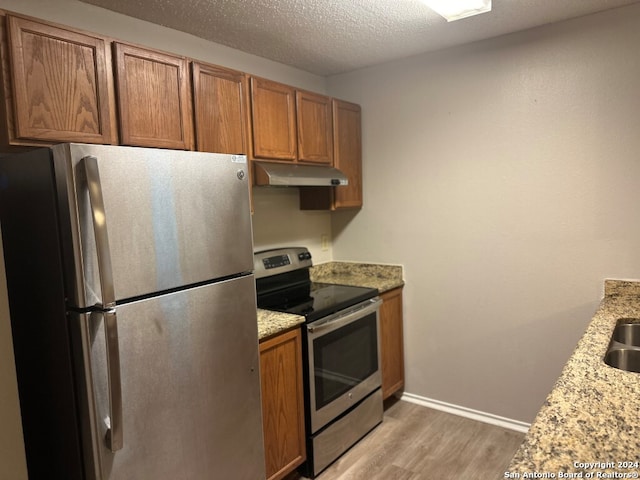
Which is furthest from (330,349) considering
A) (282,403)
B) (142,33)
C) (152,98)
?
(142,33)

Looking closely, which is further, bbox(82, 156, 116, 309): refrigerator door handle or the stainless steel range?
the stainless steel range

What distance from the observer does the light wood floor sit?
7.73 feet

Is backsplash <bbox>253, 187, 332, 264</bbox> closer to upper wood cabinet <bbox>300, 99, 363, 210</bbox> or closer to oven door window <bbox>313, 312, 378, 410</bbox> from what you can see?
upper wood cabinet <bbox>300, 99, 363, 210</bbox>

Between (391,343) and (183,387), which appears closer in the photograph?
(183,387)

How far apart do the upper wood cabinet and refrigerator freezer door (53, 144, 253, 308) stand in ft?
4.11

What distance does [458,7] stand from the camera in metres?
2.05

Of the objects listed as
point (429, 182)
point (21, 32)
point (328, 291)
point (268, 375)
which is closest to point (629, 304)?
point (429, 182)

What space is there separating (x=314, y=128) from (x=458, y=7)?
106 centimetres

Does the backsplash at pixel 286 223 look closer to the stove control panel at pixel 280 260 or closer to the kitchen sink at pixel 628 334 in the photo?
the stove control panel at pixel 280 260

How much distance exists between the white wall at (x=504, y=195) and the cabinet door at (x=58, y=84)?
195cm

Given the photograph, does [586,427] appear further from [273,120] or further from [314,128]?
[314,128]

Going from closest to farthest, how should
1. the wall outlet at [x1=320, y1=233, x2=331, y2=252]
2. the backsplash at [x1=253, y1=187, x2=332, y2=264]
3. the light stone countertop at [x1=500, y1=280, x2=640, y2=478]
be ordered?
1. the light stone countertop at [x1=500, y1=280, x2=640, y2=478]
2. the backsplash at [x1=253, y1=187, x2=332, y2=264]
3. the wall outlet at [x1=320, y1=233, x2=331, y2=252]

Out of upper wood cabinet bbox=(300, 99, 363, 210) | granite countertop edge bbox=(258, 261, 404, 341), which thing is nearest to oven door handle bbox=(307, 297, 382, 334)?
granite countertop edge bbox=(258, 261, 404, 341)

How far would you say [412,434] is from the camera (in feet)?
8.98
